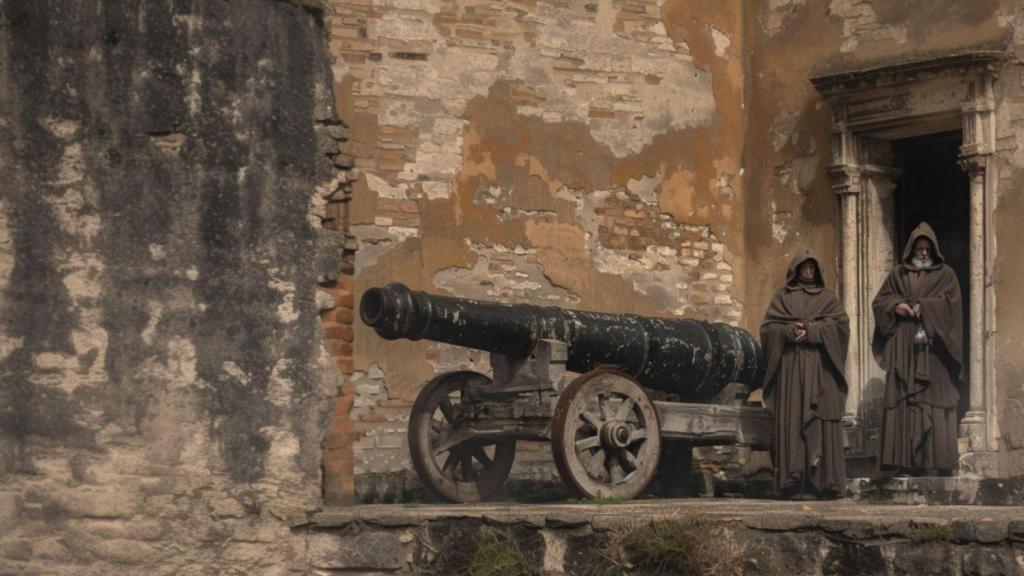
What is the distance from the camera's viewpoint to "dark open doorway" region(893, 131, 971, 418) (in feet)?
44.4

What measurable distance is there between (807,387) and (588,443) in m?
1.65

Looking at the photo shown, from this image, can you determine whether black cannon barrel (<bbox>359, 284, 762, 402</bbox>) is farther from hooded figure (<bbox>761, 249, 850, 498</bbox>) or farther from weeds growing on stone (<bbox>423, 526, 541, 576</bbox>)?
weeds growing on stone (<bbox>423, 526, 541, 576</bbox>)

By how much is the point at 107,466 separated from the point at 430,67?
5322mm

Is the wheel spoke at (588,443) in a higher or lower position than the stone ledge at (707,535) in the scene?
higher

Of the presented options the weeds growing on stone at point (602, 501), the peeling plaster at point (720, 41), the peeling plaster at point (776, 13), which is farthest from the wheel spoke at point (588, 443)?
the peeling plaster at point (776, 13)

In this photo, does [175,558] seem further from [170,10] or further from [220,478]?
[170,10]

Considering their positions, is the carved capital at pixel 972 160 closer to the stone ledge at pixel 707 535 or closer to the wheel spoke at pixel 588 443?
the wheel spoke at pixel 588 443

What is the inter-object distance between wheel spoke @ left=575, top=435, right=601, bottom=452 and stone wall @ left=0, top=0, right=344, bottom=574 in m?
2.33

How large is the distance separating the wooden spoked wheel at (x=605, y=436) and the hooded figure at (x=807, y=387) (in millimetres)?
1004

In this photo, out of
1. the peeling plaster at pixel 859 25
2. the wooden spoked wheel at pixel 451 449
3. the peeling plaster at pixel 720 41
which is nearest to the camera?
the wooden spoked wheel at pixel 451 449

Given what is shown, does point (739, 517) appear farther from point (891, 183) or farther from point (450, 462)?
point (891, 183)

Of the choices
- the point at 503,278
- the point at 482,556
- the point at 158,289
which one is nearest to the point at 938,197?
the point at 503,278

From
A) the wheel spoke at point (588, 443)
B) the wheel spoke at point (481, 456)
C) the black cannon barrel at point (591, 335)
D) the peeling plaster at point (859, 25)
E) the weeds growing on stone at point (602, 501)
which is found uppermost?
the peeling plaster at point (859, 25)

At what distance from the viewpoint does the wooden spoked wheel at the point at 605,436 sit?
1014 cm
